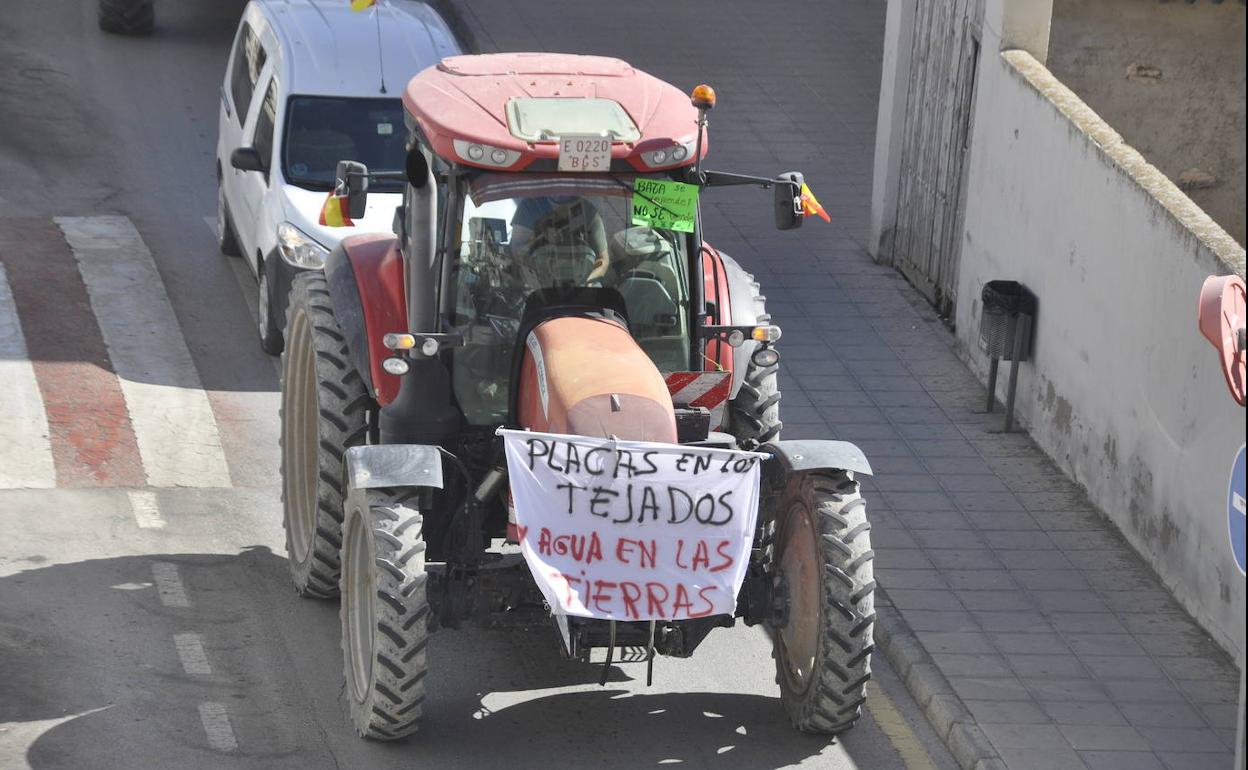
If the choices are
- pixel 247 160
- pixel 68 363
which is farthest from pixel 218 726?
pixel 247 160

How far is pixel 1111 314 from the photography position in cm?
1132

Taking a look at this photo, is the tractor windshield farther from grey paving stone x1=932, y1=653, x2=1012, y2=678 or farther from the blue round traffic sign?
the blue round traffic sign

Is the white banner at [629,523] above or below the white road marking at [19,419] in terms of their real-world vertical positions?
above

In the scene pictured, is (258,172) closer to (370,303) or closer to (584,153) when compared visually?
(370,303)

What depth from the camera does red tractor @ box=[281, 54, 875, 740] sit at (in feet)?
26.0

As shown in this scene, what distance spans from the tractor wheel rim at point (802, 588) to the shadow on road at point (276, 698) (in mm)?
427

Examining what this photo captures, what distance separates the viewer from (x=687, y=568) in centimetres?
776

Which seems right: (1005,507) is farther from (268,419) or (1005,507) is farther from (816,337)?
(268,419)

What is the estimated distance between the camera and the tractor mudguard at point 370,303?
9.02m

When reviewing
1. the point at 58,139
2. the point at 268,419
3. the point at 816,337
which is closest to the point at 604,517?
the point at 268,419

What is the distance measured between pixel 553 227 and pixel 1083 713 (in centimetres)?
335

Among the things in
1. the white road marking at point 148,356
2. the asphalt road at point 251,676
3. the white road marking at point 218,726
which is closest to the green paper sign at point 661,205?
the asphalt road at point 251,676

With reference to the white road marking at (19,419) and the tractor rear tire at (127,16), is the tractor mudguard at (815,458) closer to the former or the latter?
the white road marking at (19,419)

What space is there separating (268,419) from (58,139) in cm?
659
